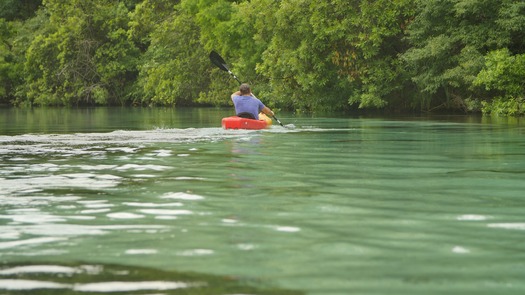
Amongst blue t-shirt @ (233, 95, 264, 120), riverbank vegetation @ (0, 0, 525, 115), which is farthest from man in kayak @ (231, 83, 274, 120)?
riverbank vegetation @ (0, 0, 525, 115)

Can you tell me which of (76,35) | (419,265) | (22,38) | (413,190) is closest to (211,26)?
(76,35)

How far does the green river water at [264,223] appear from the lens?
4.96 m

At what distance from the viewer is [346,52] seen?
3378 cm

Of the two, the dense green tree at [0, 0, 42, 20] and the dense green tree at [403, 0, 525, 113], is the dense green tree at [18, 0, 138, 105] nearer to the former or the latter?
the dense green tree at [0, 0, 42, 20]

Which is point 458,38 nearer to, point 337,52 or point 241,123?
point 337,52

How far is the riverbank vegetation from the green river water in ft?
55.1

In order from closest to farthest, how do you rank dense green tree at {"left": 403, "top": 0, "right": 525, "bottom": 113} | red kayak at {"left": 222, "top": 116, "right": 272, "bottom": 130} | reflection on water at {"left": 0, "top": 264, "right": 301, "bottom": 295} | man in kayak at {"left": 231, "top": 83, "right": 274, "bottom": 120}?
reflection on water at {"left": 0, "top": 264, "right": 301, "bottom": 295} → red kayak at {"left": 222, "top": 116, "right": 272, "bottom": 130} → man in kayak at {"left": 231, "top": 83, "right": 274, "bottom": 120} → dense green tree at {"left": 403, "top": 0, "right": 525, "bottom": 113}

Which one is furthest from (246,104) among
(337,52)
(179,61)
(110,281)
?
(179,61)

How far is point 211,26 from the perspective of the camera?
1780 inches

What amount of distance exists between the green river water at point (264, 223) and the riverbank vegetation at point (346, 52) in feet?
55.1

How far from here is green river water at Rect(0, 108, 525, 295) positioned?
195 inches

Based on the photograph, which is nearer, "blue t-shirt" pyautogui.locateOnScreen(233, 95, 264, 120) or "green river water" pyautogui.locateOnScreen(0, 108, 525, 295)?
"green river water" pyautogui.locateOnScreen(0, 108, 525, 295)

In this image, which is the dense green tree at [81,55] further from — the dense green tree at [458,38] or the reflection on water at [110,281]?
the reflection on water at [110,281]

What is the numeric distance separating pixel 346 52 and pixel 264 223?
90.0 ft
